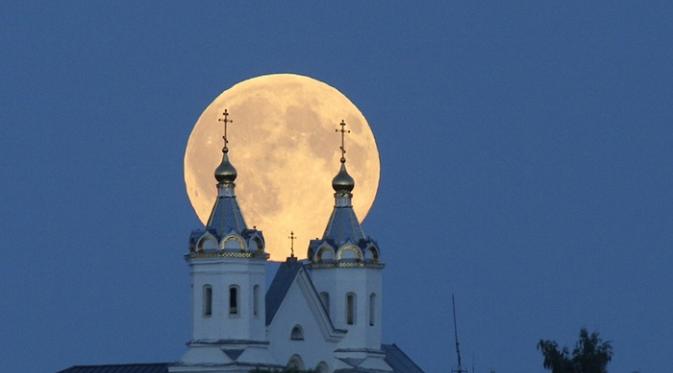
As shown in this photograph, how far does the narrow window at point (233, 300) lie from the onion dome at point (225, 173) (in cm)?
368

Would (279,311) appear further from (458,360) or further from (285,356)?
(458,360)

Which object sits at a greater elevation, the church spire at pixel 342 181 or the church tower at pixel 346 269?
the church spire at pixel 342 181

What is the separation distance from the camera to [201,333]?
391 feet

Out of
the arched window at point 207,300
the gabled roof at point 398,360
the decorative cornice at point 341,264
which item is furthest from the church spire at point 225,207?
the gabled roof at point 398,360

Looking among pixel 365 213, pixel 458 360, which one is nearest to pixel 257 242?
pixel 365 213

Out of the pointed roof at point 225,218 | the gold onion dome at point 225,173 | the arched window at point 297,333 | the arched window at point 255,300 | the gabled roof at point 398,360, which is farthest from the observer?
the gabled roof at point 398,360

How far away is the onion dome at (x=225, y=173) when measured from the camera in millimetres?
120875

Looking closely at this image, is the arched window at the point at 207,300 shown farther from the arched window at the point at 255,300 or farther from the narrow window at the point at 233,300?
the arched window at the point at 255,300

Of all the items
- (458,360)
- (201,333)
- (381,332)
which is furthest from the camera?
(458,360)

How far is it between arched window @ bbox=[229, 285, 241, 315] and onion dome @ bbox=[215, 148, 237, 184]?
368 cm

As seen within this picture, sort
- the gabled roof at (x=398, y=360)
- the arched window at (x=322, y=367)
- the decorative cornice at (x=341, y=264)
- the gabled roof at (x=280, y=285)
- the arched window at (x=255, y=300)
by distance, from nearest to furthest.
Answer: the arched window at (x=255, y=300), the gabled roof at (x=280, y=285), the arched window at (x=322, y=367), the decorative cornice at (x=341, y=264), the gabled roof at (x=398, y=360)

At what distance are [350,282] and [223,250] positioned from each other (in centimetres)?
771

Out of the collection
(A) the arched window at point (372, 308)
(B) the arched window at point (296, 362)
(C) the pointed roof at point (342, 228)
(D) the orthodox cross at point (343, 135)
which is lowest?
(B) the arched window at point (296, 362)

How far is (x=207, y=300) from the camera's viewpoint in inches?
4717
